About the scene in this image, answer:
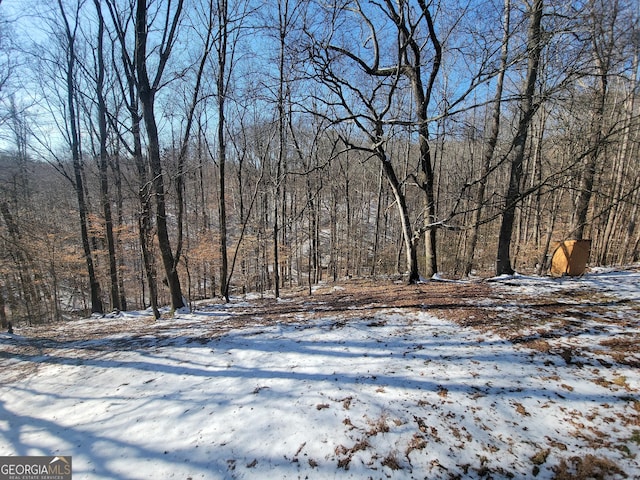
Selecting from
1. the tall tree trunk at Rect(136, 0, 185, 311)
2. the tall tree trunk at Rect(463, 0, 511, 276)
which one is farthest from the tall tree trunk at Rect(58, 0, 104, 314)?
the tall tree trunk at Rect(463, 0, 511, 276)

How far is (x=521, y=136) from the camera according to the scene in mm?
6855

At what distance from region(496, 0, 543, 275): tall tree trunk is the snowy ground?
284cm

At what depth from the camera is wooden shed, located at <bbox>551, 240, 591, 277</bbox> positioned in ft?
21.0

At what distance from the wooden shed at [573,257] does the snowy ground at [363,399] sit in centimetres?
196

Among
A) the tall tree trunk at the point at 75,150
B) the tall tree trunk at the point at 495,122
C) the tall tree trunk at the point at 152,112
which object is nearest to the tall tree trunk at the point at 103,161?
the tall tree trunk at the point at 75,150

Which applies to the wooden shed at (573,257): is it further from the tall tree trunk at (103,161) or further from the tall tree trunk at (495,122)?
the tall tree trunk at (103,161)

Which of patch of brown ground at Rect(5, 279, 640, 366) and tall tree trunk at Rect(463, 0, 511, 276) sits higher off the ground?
tall tree trunk at Rect(463, 0, 511, 276)

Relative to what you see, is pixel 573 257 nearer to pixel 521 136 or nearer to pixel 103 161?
pixel 521 136

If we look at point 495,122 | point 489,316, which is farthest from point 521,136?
point 489,316

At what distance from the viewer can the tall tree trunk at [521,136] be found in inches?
209

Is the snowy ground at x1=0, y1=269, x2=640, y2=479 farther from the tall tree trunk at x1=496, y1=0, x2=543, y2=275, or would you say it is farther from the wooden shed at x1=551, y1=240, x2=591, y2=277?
the tall tree trunk at x1=496, y1=0, x2=543, y2=275

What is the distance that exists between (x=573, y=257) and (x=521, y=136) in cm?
326

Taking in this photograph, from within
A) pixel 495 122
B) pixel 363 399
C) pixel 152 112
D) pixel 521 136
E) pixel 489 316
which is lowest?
pixel 363 399

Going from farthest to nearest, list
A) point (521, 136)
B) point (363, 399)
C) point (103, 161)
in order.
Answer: point (103, 161) < point (521, 136) < point (363, 399)
